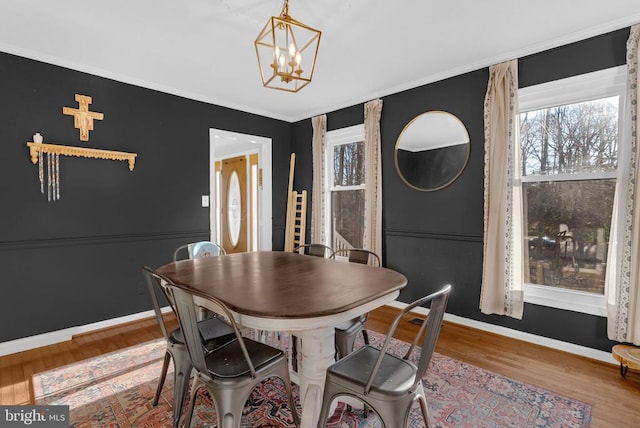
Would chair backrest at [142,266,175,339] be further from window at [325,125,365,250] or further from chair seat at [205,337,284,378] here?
window at [325,125,365,250]

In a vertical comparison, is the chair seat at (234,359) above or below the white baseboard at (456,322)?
above

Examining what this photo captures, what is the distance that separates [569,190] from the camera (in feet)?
9.16

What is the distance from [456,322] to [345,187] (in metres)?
2.16

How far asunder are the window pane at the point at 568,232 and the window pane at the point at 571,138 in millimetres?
144

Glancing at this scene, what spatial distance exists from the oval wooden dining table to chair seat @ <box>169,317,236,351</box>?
0.33 m

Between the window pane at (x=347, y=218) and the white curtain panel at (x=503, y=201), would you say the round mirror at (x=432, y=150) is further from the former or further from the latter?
the window pane at (x=347, y=218)

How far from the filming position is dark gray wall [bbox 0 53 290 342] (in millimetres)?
2871

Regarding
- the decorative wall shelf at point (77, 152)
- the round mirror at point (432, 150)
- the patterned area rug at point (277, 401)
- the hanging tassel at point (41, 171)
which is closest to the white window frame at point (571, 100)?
the round mirror at point (432, 150)

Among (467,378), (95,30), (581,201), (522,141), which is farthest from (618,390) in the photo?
(95,30)

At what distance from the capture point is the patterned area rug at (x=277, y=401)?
6.14ft

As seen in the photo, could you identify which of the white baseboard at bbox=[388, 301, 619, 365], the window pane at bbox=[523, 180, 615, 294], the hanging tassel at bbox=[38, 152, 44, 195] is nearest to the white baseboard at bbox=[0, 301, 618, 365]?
the white baseboard at bbox=[388, 301, 619, 365]

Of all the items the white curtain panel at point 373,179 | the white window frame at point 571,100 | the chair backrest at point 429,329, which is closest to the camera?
the chair backrest at point 429,329

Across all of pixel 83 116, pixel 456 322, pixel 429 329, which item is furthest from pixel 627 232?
pixel 83 116

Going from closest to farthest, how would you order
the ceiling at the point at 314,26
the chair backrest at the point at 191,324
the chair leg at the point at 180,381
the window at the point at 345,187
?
the chair backrest at the point at 191,324, the chair leg at the point at 180,381, the ceiling at the point at 314,26, the window at the point at 345,187
